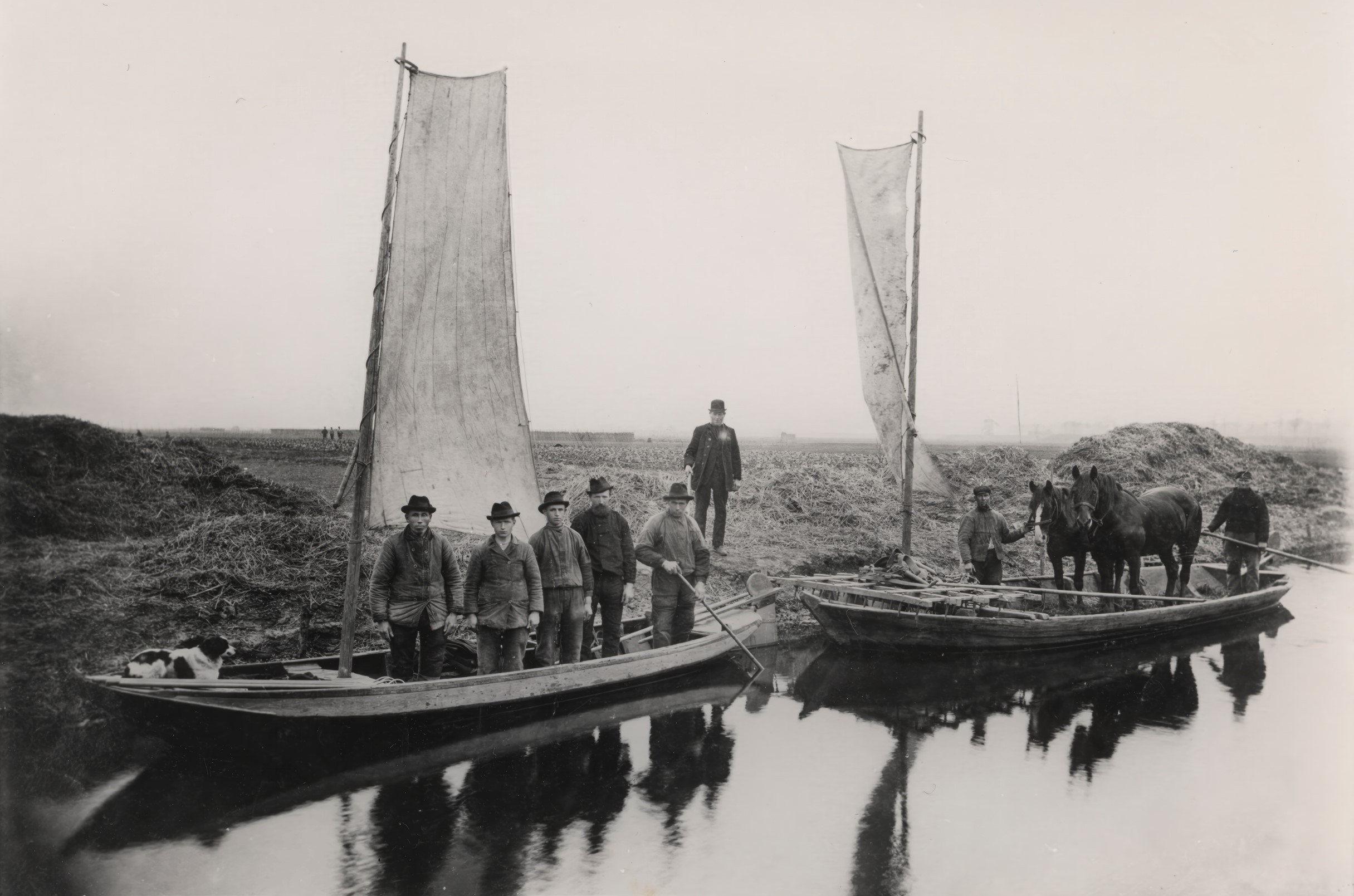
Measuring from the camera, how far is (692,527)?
317 inches

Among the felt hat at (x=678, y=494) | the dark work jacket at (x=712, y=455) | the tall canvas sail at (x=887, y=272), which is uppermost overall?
the tall canvas sail at (x=887, y=272)

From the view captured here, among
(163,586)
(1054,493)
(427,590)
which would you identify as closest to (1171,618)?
(1054,493)

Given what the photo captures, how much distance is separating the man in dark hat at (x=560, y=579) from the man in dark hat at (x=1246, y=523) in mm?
9227

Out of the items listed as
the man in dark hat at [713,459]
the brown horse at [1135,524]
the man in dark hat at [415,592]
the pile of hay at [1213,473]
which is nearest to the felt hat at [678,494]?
the man in dark hat at [415,592]

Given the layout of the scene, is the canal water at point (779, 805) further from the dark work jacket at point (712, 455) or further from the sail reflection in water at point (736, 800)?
the dark work jacket at point (712, 455)

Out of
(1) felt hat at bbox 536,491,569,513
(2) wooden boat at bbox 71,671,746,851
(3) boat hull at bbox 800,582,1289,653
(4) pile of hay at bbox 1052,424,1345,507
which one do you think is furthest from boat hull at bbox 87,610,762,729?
(4) pile of hay at bbox 1052,424,1345,507

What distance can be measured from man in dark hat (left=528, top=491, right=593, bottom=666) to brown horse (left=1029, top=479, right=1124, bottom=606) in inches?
214

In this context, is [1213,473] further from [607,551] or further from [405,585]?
[405,585]

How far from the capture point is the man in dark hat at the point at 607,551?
7566mm

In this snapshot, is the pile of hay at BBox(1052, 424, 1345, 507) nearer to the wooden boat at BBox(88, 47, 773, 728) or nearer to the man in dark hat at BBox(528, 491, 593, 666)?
the man in dark hat at BBox(528, 491, 593, 666)

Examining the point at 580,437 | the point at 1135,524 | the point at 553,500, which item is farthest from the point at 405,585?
the point at 580,437

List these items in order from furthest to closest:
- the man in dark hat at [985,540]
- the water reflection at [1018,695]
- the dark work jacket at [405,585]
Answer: the man in dark hat at [985,540] < the dark work jacket at [405,585] < the water reflection at [1018,695]

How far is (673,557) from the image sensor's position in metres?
8.00

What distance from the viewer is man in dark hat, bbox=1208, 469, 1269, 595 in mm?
11258
